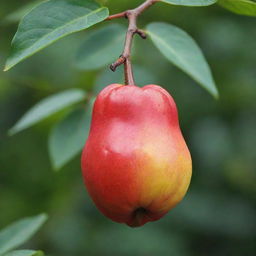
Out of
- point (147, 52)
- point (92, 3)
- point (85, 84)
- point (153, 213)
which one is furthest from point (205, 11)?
point (153, 213)

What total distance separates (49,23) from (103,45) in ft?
1.85

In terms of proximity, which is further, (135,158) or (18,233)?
(18,233)

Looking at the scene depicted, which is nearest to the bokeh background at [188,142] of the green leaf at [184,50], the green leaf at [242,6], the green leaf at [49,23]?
the green leaf at [184,50]

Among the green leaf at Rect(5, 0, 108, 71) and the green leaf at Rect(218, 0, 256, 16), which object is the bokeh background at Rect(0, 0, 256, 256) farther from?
the green leaf at Rect(5, 0, 108, 71)

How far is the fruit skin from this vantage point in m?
1.07

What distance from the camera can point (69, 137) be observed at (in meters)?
1.70

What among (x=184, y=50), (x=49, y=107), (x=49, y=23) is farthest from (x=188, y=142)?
(x=49, y=23)

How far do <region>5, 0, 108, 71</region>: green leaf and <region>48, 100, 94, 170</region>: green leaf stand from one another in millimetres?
511

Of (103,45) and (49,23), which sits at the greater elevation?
(49,23)

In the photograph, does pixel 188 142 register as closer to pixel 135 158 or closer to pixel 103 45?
pixel 103 45

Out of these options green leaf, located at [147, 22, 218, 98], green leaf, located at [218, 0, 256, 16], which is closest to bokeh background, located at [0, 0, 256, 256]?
green leaf, located at [147, 22, 218, 98]

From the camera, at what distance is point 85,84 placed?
8.77 ft

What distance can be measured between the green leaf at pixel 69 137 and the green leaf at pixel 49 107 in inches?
1.5

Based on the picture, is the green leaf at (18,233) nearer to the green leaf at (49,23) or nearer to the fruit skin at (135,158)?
the fruit skin at (135,158)
